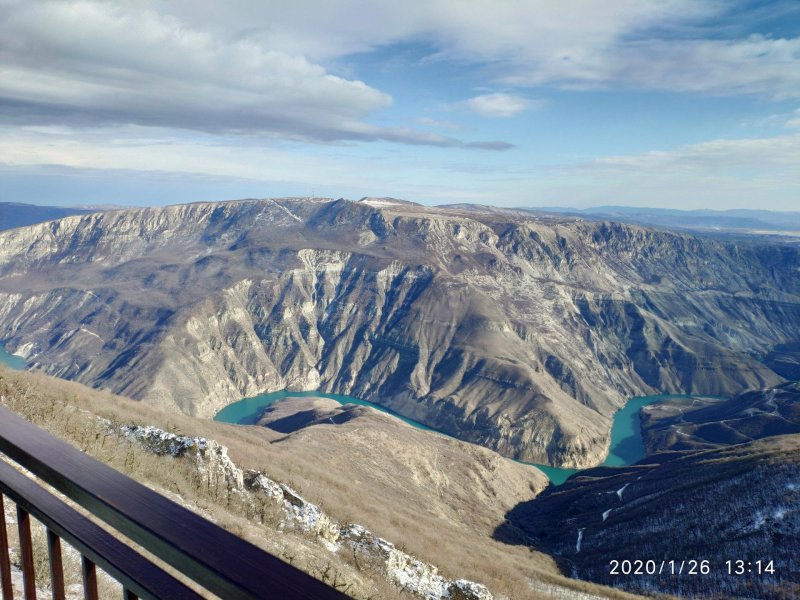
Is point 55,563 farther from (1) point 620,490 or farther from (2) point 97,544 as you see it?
(1) point 620,490

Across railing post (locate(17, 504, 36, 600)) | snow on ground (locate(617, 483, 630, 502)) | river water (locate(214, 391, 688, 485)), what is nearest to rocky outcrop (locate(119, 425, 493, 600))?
railing post (locate(17, 504, 36, 600))

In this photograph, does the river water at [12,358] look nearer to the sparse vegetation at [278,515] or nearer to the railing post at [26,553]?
the sparse vegetation at [278,515]

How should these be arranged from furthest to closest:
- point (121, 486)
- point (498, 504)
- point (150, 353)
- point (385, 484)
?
point (150, 353)
point (498, 504)
point (385, 484)
point (121, 486)

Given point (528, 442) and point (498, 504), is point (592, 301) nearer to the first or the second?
point (528, 442)

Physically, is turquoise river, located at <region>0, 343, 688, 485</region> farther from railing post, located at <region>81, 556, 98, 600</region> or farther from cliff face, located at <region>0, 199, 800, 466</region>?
railing post, located at <region>81, 556, 98, 600</region>

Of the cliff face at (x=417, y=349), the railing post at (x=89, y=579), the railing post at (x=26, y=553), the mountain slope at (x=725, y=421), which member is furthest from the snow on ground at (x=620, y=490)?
the railing post at (x=89, y=579)

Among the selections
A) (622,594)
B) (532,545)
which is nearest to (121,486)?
(622,594)

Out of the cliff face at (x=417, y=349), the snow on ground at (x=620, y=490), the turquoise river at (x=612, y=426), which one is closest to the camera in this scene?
the snow on ground at (x=620, y=490)

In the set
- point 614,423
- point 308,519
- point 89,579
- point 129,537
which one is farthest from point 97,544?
point 614,423
